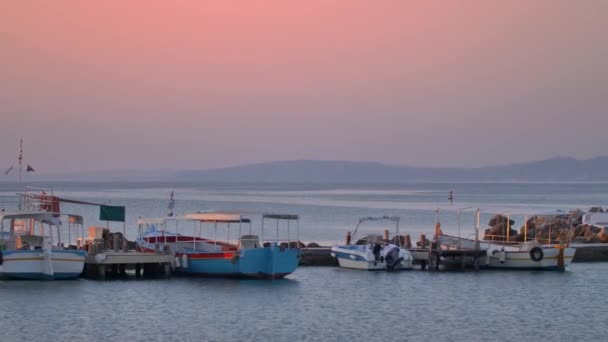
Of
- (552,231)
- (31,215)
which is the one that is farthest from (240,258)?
(552,231)

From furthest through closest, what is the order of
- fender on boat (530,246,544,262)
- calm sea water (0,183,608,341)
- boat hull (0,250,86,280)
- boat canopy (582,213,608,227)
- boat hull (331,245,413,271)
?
boat canopy (582,213,608,227) < fender on boat (530,246,544,262) < boat hull (331,245,413,271) < boat hull (0,250,86,280) < calm sea water (0,183,608,341)

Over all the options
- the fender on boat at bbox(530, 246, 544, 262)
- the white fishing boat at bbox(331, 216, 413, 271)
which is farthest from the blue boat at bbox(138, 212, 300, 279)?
the fender on boat at bbox(530, 246, 544, 262)

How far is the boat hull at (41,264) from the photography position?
37.1 m

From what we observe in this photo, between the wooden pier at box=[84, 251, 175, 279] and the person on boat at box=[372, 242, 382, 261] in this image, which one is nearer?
the wooden pier at box=[84, 251, 175, 279]

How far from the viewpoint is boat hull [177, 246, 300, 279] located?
3925cm

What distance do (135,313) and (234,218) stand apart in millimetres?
9515

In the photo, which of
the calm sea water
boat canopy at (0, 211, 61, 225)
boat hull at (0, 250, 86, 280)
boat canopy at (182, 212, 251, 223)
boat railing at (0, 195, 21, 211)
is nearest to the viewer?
the calm sea water

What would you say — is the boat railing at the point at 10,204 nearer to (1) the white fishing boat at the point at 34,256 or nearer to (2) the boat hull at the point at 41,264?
(1) the white fishing boat at the point at 34,256

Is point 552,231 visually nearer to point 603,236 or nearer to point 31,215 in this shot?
point 603,236

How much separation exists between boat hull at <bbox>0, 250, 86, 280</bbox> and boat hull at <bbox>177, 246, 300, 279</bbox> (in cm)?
451

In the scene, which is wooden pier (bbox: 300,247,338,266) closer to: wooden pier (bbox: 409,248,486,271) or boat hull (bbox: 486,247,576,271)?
wooden pier (bbox: 409,248,486,271)

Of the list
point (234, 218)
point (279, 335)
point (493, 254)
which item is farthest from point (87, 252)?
point (493, 254)

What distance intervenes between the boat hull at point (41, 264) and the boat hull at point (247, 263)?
177 inches

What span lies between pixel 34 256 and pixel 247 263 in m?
8.14
